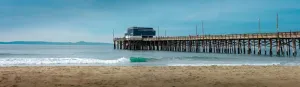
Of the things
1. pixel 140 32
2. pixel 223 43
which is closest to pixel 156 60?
pixel 223 43

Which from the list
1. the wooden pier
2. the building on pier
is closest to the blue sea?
the wooden pier

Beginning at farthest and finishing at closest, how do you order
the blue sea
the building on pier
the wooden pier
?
1. the building on pier
2. the wooden pier
3. the blue sea

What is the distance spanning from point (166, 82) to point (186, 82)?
21.5 inches

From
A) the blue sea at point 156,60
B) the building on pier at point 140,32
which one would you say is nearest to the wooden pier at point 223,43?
the blue sea at point 156,60

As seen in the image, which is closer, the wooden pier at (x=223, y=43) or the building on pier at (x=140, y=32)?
the wooden pier at (x=223, y=43)

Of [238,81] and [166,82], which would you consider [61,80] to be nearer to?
[166,82]

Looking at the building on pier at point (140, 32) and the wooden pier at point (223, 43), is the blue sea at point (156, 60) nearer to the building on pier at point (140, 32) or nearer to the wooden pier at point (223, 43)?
the wooden pier at point (223, 43)

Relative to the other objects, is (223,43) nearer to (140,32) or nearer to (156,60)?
(156,60)

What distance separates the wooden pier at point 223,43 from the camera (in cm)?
3821

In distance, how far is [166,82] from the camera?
10953 mm

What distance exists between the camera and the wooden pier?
38.2 metres

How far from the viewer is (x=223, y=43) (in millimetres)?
50312

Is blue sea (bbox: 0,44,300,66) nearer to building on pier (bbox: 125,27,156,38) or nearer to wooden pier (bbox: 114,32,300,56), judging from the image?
wooden pier (bbox: 114,32,300,56)

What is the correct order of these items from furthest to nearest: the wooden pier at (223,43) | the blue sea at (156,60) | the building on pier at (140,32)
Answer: the building on pier at (140,32), the wooden pier at (223,43), the blue sea at (156,60)
